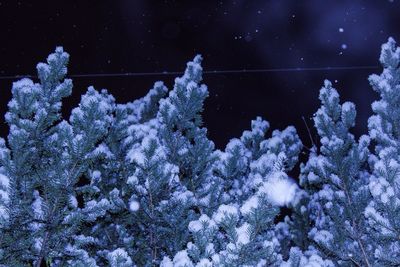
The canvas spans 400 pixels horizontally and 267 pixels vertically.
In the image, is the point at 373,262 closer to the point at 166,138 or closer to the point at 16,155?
the point at 166,138

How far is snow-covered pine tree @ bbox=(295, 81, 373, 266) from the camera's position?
18.2 feet

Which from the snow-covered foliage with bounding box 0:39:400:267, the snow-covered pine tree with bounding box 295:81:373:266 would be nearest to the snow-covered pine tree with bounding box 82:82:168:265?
the snow-covered foliage with bounding box 0:39:400:267

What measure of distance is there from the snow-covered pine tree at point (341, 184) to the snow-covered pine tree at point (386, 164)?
272 mm

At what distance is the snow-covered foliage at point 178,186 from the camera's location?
367cm

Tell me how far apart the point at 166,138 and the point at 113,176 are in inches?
44.9

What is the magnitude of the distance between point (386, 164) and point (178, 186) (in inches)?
96.8

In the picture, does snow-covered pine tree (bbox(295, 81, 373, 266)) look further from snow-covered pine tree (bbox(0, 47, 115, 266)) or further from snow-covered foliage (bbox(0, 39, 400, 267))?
snow-covered pine tree (bbox(0, 47, 115, 266))

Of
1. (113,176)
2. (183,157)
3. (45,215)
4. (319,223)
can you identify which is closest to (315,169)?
(319,223)

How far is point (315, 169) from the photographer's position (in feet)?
20.1

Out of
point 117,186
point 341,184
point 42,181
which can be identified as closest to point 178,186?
point 117,186

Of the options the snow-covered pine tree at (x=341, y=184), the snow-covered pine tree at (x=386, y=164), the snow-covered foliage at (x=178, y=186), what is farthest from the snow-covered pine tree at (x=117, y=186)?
the snow-covered pine tree at (x=386, y=164)

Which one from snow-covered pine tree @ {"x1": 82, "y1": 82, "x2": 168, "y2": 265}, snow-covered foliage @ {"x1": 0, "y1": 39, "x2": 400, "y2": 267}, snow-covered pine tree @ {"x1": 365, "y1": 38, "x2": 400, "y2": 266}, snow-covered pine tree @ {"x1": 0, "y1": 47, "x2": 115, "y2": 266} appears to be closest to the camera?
snow-covered foliage @ {"x1": 0, "y1": 39, "x2": 400, "y2": 267}

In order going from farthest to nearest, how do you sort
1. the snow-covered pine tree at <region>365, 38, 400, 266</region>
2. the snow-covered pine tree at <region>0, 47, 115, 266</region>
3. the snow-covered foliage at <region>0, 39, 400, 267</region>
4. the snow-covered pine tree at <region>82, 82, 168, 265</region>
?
the snow-covered pine tree at <region>82, 82, 168, 265</region>, the snow-covered pine tree at <region>365, 38, 400, 266</region>, the snow-covered pine tree at <region>0, 47, 115, 266</region>, the snow-covered foliage at <region>0, 39, 400, 267</region>

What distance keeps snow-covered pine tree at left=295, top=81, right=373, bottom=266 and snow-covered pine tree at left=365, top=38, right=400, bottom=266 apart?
0.89ft
